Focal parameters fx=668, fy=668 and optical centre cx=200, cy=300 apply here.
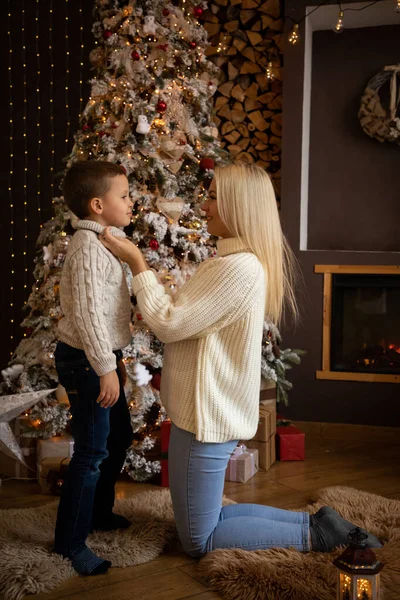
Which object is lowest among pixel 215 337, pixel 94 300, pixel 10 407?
pixel 10 407

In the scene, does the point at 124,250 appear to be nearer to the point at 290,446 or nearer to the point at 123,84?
the point at 123,84

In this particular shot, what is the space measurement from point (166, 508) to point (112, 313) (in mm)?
910

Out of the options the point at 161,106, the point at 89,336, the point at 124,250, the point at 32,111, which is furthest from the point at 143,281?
the point at 32,111

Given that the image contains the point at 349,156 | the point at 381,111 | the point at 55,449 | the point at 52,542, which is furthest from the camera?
the point at 349,156

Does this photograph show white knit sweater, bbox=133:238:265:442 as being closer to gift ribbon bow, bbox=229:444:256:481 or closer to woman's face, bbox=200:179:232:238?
woman's face, bbox=200:179:232:238

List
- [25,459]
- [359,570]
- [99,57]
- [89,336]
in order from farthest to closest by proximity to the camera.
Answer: [99,57]
[25,459]
[89,336]
[359,570]

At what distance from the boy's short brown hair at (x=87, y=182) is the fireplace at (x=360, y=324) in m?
2.03

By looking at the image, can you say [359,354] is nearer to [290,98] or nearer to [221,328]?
[290,98]

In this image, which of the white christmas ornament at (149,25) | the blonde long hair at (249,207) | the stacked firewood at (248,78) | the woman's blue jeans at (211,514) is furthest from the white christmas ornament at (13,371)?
the stacked firewood at (248,78)

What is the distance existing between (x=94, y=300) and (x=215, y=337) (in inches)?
14.7

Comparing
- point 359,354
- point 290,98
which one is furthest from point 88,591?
point 290,98

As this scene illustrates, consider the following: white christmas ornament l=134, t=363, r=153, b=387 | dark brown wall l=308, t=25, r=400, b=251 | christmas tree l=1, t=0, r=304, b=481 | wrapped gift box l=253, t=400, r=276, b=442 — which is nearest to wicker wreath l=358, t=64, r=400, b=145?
dark brown wall l=308, t=25, r=400, b=251

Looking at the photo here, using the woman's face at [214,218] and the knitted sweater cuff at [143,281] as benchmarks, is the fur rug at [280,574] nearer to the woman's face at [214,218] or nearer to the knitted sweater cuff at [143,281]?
the knitted sweater cuff at [143,281]

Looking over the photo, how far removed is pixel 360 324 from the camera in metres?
3.90
